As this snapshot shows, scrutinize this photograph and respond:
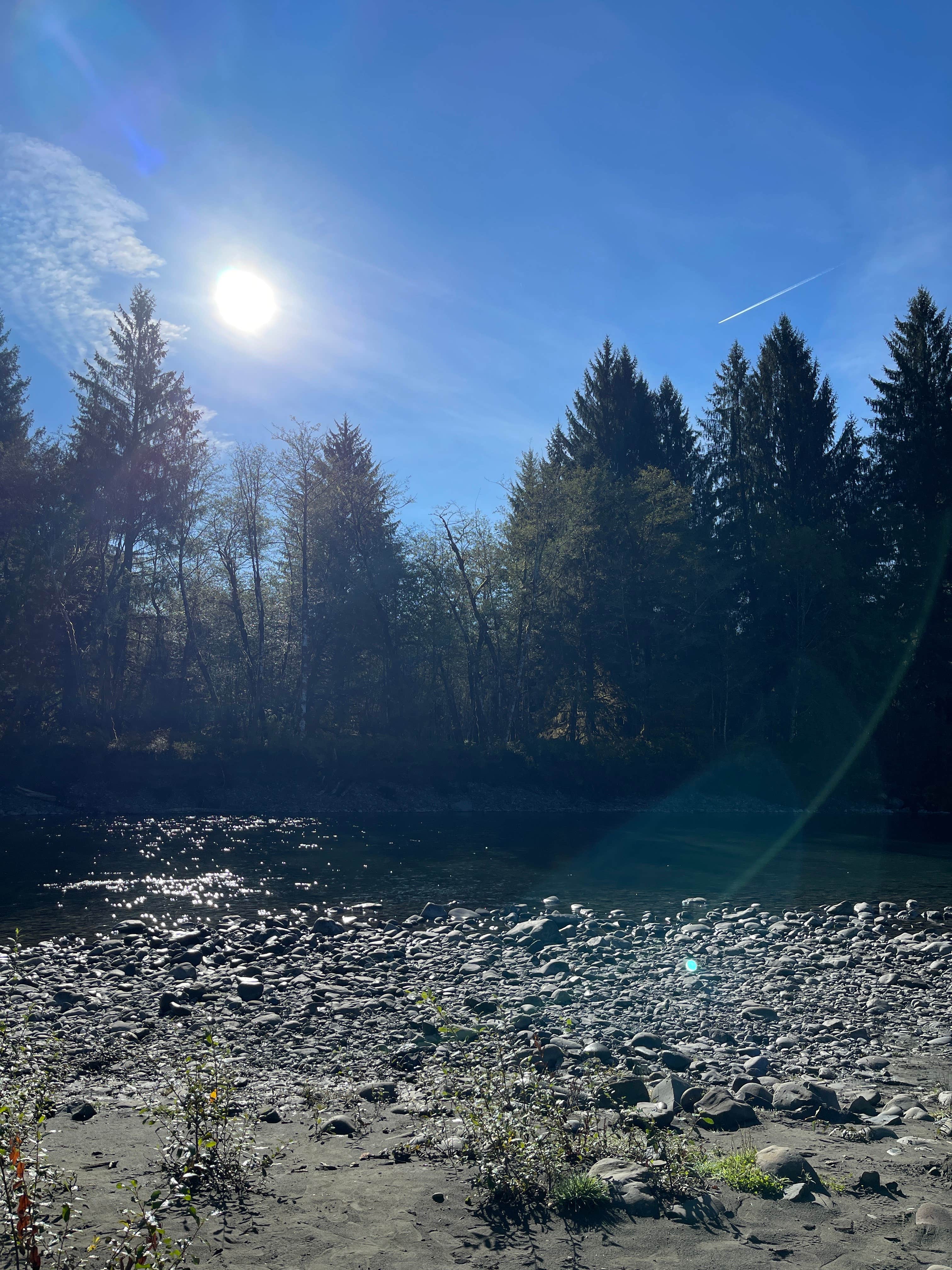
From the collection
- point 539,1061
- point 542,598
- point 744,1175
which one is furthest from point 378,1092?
point 542,598

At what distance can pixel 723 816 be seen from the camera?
34.5 m

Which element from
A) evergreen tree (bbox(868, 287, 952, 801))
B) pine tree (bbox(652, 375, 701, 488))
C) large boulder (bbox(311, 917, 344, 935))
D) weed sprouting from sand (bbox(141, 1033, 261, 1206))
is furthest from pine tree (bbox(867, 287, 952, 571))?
weed sprouting from sand (bbox(141, 1033, 261, 1206))

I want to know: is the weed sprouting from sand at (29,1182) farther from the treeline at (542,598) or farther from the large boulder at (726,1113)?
the treeline at (542,598)

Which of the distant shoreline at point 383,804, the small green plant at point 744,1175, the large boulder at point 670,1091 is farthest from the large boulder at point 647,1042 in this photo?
the distant shoreline at point 383,804

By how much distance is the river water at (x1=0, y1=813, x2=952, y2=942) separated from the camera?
48.8 feet

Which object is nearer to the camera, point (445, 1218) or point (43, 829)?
point (445, 1218)

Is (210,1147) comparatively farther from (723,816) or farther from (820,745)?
(820,745)

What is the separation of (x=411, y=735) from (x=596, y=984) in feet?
95.4

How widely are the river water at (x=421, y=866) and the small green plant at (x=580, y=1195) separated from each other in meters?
10.2

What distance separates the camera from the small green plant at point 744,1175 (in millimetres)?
4414

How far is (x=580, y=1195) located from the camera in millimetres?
4270

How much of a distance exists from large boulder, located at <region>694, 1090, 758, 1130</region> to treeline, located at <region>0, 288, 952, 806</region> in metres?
30.1

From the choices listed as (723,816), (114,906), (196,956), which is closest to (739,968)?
(196,956)

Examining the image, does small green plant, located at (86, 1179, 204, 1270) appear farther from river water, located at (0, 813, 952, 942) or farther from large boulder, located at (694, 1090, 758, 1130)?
river water, located at (0, 813, 952, 942)
